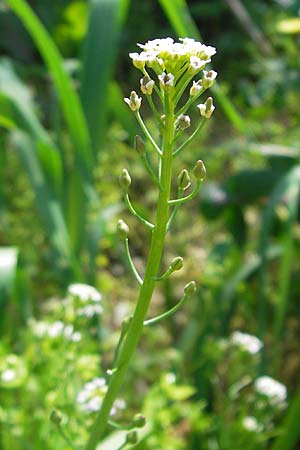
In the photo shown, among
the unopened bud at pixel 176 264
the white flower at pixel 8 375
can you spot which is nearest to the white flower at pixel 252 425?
the white flower at pixel 8 375

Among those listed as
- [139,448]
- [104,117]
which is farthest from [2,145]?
[139,448]

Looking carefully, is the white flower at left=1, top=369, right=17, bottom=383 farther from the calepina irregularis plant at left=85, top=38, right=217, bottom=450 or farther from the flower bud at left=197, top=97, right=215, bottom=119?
the flower bud at left=197, top=97, right=215, bottom=119

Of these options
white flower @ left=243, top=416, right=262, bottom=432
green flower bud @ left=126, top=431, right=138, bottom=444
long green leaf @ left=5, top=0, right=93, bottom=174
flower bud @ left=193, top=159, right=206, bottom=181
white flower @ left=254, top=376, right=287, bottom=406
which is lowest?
green flower bud @ left=126, top=431, right=138, bottom=444

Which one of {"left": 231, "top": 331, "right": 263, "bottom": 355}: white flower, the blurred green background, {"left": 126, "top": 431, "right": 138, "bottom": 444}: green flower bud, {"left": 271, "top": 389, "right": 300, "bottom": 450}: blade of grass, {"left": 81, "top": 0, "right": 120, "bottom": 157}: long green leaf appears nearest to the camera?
{"left": 126, "top": 431, "right": 138, "bottom": 444}: green flower bud

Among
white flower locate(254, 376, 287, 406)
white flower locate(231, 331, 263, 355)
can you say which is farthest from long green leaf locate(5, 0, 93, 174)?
white flower locate(254, 376, 287, 406)

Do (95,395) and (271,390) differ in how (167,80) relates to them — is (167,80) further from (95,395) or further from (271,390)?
(271,390)

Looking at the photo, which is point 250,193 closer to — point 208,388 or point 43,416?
point 208,388

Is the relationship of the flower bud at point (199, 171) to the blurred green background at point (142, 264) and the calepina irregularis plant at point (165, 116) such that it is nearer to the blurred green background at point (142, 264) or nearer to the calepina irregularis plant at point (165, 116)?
the calepina irregularis plant at point (165, 116)
